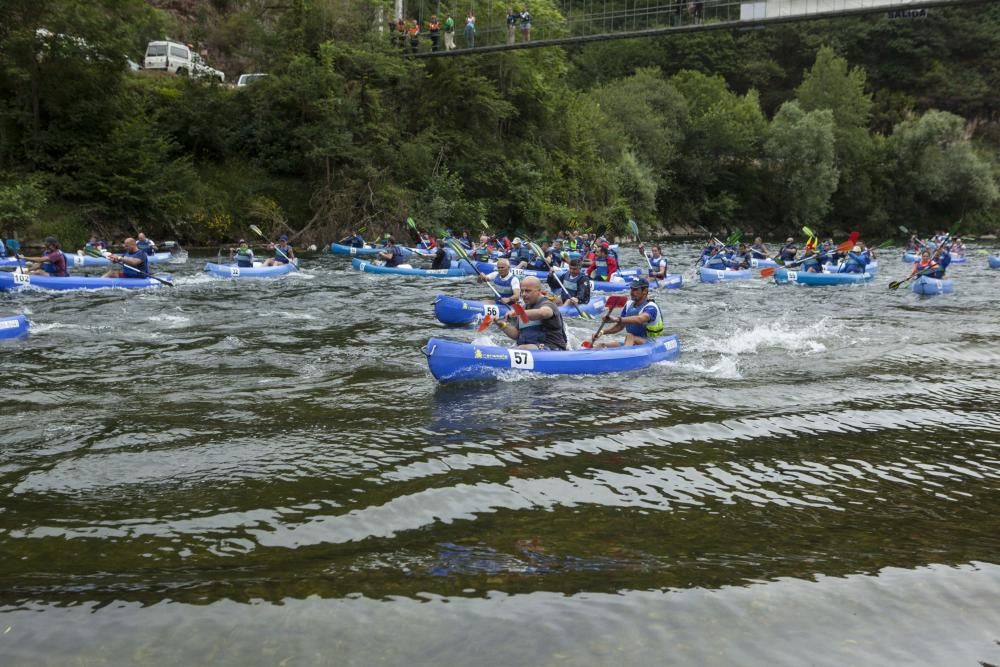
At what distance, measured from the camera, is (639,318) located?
38.5 feet

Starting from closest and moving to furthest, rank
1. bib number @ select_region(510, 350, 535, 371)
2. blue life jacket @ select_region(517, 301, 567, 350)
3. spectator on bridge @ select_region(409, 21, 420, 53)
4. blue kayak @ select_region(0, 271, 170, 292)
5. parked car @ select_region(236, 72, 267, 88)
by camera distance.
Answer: bib number @ select_region(510, 350, 535, 371)
blue life jacket @ select_region(517, 301, 567, 350)
blue kayak @ select_region(0, 271, 170, 292)
parked car @ select_region(236, 72, 267, 88)
spectator on bridge @ select_region(409, 21, 420, 53)

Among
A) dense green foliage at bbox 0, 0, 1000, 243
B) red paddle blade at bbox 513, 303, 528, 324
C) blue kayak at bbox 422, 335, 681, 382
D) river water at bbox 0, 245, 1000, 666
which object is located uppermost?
dense green foliage at bbox 0, 0, 1000, 243

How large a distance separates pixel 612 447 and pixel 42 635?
479cm

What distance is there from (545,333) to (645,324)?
1494mm

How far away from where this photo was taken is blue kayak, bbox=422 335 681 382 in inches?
402

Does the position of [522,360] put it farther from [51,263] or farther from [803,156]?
[803,156]

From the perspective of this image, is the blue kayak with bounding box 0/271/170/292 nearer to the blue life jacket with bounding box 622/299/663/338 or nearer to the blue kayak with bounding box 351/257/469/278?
the blue kayak with bounding box 351/257/469/278

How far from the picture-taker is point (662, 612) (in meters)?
4.77

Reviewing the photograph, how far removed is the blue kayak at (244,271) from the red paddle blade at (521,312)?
1274cm

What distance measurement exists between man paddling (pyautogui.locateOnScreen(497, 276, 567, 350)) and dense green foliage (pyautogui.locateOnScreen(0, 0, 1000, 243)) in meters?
19.9

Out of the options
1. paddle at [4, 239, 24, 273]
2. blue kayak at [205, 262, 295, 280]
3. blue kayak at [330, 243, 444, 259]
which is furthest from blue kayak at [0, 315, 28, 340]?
blue kayak at [330, 243, 444, 259]

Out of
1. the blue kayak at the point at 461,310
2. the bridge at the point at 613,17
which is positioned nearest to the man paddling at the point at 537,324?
the blue kayak at the point at 461,310

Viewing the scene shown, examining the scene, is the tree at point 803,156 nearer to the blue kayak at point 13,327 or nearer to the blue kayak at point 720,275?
the blue kayak at point 720,275

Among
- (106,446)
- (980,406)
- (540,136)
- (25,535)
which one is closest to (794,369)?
(980,406)
